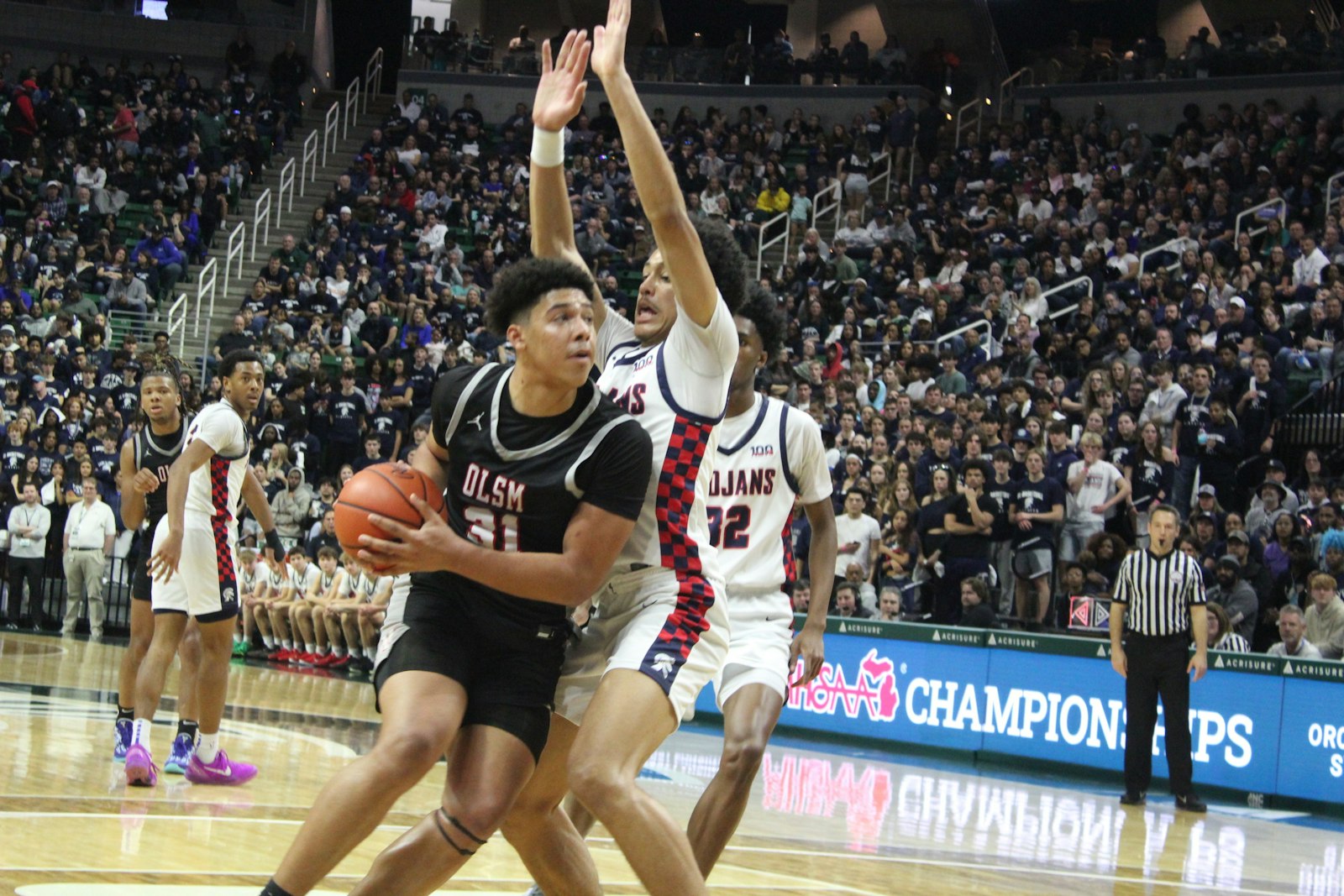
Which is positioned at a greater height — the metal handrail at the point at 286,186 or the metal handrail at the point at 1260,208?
the metal handrail at the point at 286,186

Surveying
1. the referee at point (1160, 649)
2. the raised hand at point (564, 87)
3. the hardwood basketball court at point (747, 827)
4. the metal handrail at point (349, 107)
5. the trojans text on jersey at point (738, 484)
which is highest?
the metal handrail at point (349, 107)

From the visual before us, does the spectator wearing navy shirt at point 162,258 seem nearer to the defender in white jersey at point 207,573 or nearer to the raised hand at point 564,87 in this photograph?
the defender in white jersey at point 207,573

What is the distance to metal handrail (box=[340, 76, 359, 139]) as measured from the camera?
31125 mm

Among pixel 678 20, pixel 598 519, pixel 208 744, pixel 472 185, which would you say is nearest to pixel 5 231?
pixel 472 185

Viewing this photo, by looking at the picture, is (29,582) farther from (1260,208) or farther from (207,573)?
(1260,208)

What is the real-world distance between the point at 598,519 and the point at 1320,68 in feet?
74.9

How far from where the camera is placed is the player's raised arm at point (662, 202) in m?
4.43

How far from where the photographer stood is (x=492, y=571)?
4156mm

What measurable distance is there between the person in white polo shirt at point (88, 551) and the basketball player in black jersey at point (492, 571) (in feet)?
51.9

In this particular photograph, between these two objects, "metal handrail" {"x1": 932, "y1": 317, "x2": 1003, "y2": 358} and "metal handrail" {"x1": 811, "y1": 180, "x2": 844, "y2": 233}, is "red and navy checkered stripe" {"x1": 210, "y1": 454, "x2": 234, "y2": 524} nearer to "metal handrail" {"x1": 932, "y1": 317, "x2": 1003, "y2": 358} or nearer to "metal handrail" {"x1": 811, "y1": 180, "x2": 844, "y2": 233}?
"metal handrail" {"x1": 932, "y1": 317, "x2": 1003, "y2": 358}

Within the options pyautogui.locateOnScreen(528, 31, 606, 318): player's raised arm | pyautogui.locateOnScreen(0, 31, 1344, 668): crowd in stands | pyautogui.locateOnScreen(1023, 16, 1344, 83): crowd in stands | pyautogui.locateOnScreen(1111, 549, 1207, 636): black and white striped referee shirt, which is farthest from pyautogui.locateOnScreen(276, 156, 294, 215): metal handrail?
→ pyautogui.locateOnScreen(528, 31, 606, 318): player's raised arm

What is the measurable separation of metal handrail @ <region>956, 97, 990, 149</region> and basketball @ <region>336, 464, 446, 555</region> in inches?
915

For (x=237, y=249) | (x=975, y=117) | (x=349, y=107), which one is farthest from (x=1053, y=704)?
(x=349, y=107)

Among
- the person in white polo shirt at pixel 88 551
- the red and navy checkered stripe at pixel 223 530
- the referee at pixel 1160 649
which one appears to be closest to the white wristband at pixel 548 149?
the red and navy checkered stripe at pixel 223 530
